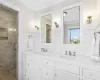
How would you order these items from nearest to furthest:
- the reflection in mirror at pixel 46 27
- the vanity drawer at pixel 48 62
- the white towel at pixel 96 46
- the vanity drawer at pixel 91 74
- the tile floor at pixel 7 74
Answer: the vanity drawer at pixel 91 74
the white towel at pixel 96 46
the vanity drawer at pixel 48 62
the tile floor at pixel 7 74
the reflection in mirror at pixel 46 27

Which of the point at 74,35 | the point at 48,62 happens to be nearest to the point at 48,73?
the point at 48,62

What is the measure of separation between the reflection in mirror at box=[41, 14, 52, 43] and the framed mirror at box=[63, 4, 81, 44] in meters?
0.54

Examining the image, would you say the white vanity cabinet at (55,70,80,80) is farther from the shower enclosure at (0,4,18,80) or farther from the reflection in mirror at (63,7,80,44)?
the shower enclosure at (0,4,18,80)

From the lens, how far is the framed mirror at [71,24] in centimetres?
210

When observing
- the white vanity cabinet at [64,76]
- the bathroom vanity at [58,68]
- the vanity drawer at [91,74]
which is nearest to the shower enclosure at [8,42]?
the bathroom vanity at [58,68]

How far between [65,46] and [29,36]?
136 centimetres

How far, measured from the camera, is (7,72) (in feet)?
8.23

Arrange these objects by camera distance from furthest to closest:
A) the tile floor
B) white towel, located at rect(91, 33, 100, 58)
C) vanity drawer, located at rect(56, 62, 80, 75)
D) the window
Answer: the tile floor < the window < white towel, located at rect(91, 33, 100, 58) < vanity drawer, located at rect(56, 62, 80, 75)

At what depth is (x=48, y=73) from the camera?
6.25ft

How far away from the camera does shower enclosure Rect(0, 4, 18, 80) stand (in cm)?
251

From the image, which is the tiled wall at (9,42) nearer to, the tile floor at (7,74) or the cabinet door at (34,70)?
the tile floor at (7,74)

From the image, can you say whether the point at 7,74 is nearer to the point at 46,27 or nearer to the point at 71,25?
the point at 46,27

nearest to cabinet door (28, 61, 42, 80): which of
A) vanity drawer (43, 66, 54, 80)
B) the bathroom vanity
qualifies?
the bathroom vanity

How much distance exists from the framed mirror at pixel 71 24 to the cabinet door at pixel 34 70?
972 mm
